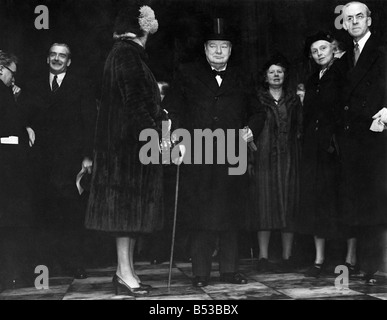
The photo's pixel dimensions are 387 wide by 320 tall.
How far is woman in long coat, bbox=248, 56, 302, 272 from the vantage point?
625cm

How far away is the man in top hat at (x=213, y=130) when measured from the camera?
5523 millimetres

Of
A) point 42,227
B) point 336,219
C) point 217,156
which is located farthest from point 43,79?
point 336,219

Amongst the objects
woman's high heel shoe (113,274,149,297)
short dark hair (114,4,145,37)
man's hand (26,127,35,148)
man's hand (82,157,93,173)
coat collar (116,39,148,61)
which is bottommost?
woman's high heel shoe (113,274,149,297)

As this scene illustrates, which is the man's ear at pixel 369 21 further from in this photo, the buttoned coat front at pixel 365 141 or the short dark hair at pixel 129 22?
the short dark hair at pixel 129 22

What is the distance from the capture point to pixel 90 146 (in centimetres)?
560

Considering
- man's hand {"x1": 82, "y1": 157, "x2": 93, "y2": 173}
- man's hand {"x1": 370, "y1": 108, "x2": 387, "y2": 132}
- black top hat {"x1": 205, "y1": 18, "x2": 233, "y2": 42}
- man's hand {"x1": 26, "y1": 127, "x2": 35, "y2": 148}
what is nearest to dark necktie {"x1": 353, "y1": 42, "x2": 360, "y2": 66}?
man's hand {"x1": 370, "y1": 108, "x2": 387, "y2": 132}

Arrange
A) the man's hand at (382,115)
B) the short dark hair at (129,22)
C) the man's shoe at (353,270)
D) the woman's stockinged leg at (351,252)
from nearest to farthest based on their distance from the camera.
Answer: the short dark hair at (129,22) < the man's hand at (382,115) < the man's shoe at (353,270) < the woman's stockinged leg at (351,252)

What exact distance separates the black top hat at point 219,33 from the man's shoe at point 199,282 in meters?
2.15

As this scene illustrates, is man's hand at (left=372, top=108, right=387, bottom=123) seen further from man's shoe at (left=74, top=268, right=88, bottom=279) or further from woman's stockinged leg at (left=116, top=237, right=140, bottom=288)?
man's shoe at (left=74, top=268, right=88, bottom=279)

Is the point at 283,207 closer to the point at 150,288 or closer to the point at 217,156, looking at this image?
the point at 217,156

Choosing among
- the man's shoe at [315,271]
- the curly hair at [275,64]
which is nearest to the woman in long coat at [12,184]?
the curly hair at [275,64]

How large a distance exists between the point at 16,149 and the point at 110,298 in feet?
5.54

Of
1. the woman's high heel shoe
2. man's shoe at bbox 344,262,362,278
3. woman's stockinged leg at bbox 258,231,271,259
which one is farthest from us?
woman's stockinged leg at bbox 258,231,271,259

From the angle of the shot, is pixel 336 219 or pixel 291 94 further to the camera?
pixel 291 94
